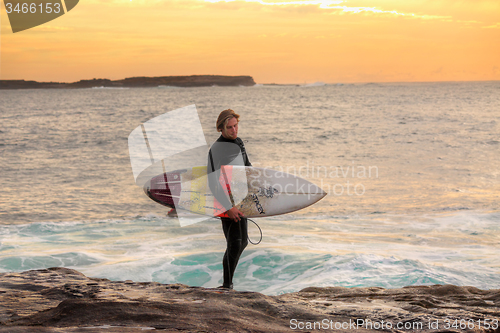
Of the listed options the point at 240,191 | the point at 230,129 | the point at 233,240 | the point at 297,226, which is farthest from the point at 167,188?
the point at 297,226

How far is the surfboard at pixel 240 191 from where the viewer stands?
4008 mm

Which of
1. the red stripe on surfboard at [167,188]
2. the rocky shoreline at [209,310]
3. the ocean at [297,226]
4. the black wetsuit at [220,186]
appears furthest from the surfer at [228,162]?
the ocean at [297,226]

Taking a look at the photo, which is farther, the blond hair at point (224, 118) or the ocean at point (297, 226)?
the ocean at point (297, 226)

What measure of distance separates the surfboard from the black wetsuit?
0.30ft

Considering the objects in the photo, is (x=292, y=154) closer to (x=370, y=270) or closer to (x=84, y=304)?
(x=370, y=270)

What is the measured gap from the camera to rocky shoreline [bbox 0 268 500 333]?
2703 mm

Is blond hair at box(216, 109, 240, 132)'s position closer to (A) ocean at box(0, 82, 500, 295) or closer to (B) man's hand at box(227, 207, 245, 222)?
(B) man's hand at box(227, 207, 245, 222)

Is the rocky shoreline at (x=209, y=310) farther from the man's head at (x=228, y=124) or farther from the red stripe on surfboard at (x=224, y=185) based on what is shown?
the man's head at (x=228, y=124)

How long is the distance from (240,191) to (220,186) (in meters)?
0.43

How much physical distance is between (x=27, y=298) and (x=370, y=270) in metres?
4.81

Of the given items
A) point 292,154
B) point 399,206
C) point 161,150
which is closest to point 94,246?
point 399,206

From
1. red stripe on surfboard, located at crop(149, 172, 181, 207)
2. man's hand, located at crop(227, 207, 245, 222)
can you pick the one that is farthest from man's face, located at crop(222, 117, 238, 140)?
red stripe on surfboard, located at crop(149, 172, 181, 207)

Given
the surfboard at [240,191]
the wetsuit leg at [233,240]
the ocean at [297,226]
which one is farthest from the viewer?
the ocean at [297,226]

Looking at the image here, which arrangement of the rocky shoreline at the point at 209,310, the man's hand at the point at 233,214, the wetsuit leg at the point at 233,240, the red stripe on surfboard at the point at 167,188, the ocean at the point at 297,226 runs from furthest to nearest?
the ocean at the point at 297,226, the red stripe on surfboard at the point at 167,188, the wetsuit leg at the point at 233,240, the man's hand at the point at 233,214, the rocky shoreline at the point at 209,310
